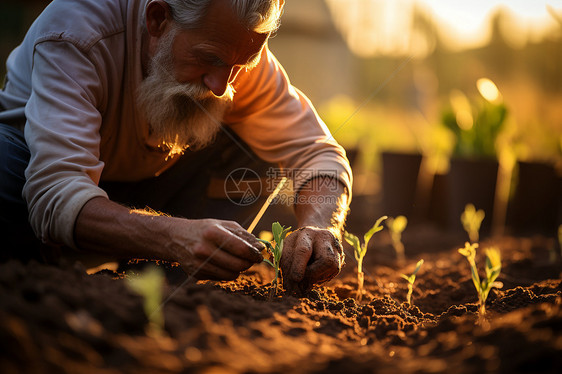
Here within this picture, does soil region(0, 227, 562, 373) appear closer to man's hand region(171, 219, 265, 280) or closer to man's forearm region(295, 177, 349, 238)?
man's hand region(171, 219, 265, 280)

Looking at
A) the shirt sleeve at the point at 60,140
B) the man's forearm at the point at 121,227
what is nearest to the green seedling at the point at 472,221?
the man's forearm at the point at 121,227

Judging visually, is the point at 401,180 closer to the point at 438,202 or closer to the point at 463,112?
the point at 438,202

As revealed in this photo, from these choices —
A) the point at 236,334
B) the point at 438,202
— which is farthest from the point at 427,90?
the point at 236,334

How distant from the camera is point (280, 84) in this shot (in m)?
2.48

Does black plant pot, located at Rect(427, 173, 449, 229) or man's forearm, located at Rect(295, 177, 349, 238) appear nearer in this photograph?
man's forearm, located at Rect(295, 177, 349, 238)

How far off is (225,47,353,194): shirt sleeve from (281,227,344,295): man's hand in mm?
520

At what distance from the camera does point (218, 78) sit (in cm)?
209

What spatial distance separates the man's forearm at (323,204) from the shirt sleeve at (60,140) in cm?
87

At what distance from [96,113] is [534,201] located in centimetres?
380

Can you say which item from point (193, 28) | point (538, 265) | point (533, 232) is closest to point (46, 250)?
point (193, 28)

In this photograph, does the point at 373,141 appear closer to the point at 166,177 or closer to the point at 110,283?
the point at 166,177

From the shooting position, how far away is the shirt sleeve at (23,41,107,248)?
64.7 inches

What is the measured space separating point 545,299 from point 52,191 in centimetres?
178

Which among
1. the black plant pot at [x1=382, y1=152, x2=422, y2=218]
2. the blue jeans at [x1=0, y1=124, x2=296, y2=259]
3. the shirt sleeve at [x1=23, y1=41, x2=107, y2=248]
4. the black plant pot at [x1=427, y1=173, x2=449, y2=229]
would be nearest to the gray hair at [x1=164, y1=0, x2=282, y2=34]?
the shirt sleeve at [x1=23, y1=41, x2=107, y2=248]
